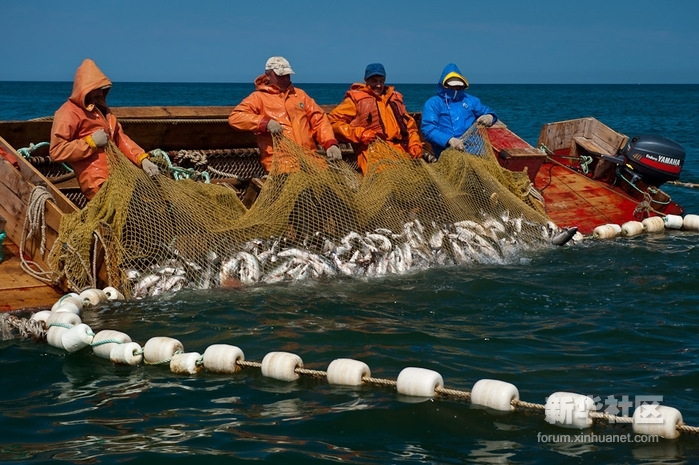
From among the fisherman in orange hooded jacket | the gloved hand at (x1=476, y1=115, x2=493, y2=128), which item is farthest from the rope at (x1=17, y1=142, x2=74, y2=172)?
the gloved hand at (x1=476, y1=115, x2=493, y2=128)

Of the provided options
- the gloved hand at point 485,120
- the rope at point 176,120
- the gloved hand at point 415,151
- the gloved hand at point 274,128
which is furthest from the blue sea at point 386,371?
the rope at point 176,120

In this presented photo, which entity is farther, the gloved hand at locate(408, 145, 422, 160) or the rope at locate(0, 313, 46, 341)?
the gloved hand at locate(408, 145, 422, 160)

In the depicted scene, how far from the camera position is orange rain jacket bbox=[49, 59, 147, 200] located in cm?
922

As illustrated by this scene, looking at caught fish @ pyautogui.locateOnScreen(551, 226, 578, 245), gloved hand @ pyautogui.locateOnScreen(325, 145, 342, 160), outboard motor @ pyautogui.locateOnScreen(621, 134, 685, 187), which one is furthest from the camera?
outboard motor @ pyautogui.locateOnScreen(621, 134, 685, 187)

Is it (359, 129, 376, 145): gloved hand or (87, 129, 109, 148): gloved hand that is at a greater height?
(359, 129, 376, 145): gloved hand

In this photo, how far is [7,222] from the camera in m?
9.48

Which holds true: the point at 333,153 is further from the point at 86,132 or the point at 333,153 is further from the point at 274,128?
the point at 86,132

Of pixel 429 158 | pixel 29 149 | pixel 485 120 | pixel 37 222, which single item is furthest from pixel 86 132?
pixel 485 120

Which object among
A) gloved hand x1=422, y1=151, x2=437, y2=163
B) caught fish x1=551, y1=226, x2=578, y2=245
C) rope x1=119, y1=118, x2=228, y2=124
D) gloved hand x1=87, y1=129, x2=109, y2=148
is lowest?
caught fish x1=551, y1=226, x2=578, y2=245

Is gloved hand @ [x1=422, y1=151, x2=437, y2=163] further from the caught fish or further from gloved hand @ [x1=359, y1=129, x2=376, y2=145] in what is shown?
the caught fish

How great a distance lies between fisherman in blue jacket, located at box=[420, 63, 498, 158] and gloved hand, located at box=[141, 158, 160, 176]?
383 cm

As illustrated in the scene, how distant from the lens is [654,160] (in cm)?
1296

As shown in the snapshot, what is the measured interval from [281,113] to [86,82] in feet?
7.46

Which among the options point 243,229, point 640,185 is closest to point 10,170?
point 243,229
